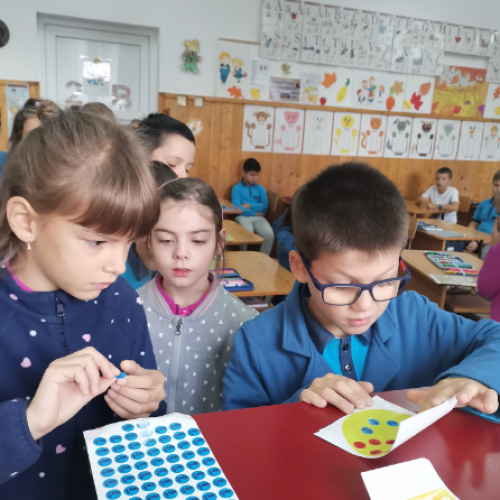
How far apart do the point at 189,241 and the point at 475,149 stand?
6.24 metres

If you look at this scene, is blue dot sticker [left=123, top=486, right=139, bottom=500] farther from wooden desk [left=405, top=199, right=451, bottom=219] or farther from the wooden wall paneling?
wooden desk [left=405, top=199, right=451, bottom=219]

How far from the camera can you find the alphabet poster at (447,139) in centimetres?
631

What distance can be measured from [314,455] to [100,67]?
17.2 feet

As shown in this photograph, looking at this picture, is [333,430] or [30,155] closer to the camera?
[333,430]

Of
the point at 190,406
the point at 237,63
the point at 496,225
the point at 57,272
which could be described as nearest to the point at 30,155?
the point at 57,272

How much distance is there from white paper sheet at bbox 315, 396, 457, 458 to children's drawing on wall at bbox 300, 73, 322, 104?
5411 mm

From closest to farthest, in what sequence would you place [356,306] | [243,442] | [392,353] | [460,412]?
[243,442] < [460,412] < [356,306] < [392,353]

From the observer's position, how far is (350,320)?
0.95 metres

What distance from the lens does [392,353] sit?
1.09 metres

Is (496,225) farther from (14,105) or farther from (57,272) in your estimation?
(14,105)

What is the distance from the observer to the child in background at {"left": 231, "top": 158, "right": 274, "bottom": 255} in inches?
212

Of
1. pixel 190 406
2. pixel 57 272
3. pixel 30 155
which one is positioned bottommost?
pixel 190 406

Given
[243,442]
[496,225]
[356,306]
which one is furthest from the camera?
[496,225]

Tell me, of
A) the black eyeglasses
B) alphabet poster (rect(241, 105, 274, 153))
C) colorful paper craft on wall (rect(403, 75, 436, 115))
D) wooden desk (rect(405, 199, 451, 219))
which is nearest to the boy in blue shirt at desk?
the black eyeglasses
